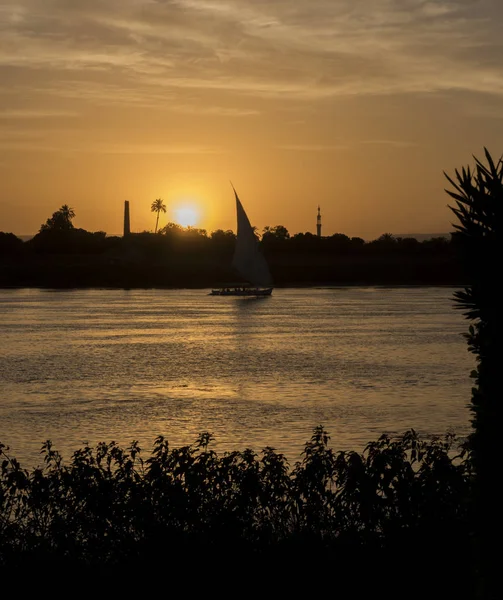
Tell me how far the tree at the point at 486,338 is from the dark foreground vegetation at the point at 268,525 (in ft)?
15.4

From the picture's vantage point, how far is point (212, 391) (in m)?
41.2

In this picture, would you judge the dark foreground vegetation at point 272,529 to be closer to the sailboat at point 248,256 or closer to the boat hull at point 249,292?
the sailboat at point 248,256

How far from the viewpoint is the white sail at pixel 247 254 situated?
378 ft

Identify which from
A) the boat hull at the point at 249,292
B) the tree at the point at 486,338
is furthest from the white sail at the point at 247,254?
the tree at the point at 486,338

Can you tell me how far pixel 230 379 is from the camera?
46188mm

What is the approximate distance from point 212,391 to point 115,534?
2899cm

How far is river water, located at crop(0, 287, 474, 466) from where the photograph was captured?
29.0 m

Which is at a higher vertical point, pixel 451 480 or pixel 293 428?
pixel 451 480

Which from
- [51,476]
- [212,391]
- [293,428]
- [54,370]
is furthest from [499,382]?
[54,370]

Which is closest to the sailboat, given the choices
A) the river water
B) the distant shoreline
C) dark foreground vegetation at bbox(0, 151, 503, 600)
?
the river water

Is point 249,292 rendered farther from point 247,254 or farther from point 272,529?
point 272,529

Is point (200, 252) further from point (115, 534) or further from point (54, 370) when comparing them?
point (115, 534)

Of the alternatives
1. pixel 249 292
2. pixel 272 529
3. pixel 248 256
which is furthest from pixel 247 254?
pixel 272 529

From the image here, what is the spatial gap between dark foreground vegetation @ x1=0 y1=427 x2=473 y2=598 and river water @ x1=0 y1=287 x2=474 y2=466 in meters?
11.6
